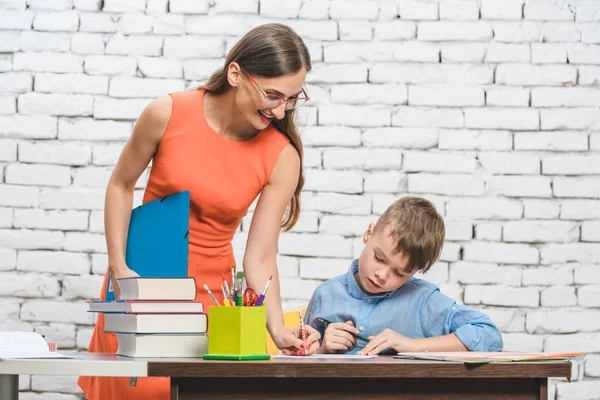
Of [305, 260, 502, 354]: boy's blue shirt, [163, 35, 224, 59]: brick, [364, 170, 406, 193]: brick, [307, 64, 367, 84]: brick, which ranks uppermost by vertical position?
[163, 35, 224, 59]: brick

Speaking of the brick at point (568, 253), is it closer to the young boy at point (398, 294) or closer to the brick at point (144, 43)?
the young boy at point (398, 294)

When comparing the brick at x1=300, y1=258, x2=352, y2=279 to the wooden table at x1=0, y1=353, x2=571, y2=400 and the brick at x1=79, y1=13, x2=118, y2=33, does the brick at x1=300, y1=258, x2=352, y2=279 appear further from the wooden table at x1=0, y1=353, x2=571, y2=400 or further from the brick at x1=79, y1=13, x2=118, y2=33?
the wooden table at x1=0, y1=353, x2=571, y2=400

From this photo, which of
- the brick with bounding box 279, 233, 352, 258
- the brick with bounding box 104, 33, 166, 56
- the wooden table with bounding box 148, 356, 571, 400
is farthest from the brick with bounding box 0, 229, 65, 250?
the wooden table with bounding box 148, 356, 571, 400

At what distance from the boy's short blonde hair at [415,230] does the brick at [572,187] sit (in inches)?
43.1

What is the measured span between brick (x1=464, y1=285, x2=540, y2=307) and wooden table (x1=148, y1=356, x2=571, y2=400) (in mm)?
1496

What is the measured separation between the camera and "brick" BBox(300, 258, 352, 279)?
2.76m

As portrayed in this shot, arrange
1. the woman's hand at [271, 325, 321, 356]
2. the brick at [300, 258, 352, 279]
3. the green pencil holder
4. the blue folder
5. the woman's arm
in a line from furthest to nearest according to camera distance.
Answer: the brick at [300, 258, 352, 279]
the woman's arm
the blue folder
the woman's hand at [271, 325, 321, 356]
the green pencil holder

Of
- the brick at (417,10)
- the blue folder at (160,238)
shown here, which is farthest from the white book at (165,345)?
the brick at (417,10)

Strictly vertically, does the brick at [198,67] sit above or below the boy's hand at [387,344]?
above

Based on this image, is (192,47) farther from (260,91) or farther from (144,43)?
(260,91)

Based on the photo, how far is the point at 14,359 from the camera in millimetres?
1230

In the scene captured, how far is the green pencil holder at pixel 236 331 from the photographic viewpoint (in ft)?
4.24

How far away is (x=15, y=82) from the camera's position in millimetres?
2812

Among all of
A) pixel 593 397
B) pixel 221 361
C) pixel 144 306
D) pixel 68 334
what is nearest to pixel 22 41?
pixel 68 334
